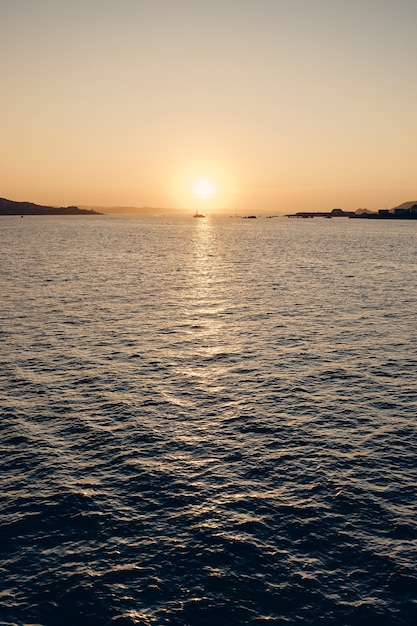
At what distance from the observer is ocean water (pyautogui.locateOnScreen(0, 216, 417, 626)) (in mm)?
21141

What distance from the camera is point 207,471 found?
30734 millimetres

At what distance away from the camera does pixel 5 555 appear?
2345 centimetres

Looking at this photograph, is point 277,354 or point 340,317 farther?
point 340,317

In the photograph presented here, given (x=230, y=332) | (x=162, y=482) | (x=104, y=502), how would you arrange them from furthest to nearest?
(x=230, y=332), (x=162, y=482), (x=104, y=502)

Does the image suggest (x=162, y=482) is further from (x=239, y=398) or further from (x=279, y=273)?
(x=279, y=273)

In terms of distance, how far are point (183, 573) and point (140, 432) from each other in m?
14.4

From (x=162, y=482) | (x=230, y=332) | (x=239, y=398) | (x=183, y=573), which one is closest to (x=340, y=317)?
(x=230, y=332)

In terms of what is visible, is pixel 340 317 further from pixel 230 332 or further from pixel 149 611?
pixel 149 611

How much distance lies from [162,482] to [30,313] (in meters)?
49.3

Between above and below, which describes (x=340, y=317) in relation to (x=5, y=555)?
above

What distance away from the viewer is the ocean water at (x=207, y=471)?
21141 mm

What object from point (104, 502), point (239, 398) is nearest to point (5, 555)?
point (104, 502)

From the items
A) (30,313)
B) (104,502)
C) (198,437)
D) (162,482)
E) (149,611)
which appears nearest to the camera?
(149,611)

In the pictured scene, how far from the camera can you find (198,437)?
3522cm
